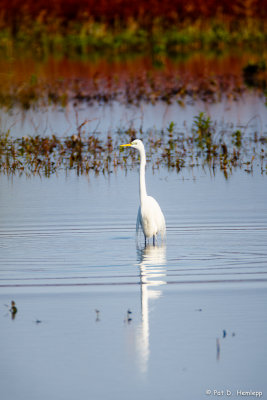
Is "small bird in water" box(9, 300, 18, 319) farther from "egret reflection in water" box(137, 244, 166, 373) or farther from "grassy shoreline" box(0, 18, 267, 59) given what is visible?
"grassy shoreline" box(0, 18, 267, 59)

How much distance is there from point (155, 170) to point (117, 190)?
184 cm

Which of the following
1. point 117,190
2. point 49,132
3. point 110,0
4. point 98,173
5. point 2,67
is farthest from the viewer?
point 110,0

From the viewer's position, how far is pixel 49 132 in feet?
65.1

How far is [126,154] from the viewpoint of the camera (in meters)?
17.3

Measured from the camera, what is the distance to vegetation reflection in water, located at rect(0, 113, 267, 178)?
16109mm

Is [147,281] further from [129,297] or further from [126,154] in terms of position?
[126,154]

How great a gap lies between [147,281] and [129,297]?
0.61m

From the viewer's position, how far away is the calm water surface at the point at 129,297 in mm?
6219

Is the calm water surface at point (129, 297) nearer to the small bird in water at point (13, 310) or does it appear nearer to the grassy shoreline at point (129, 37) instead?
the small bird in water at point (13, 310)

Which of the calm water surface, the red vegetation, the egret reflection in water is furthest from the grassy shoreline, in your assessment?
the egret reflection in water

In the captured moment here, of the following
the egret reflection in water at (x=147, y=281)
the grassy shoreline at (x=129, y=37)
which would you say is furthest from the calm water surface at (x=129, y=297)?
the grassy shoreline at (x=129, y=37)

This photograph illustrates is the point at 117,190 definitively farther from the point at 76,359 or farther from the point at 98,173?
A: the point at 76,359

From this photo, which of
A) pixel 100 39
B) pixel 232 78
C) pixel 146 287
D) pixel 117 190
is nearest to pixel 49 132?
pixel 117 190

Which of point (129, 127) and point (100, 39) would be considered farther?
point (100, 39)
